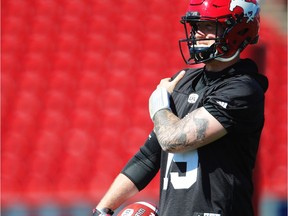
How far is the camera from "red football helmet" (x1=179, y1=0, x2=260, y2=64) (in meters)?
2.77

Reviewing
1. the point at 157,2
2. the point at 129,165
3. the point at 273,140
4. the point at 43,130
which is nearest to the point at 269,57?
the point at 273,140

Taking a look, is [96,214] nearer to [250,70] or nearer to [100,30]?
[250,70]

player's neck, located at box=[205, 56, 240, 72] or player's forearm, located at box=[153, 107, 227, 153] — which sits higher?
player's neck, located at box=[205, 56, 240, 72]

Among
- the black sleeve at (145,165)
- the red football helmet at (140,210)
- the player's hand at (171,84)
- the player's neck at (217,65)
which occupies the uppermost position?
the player's neck at (217,65)

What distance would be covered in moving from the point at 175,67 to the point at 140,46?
0.39 metres

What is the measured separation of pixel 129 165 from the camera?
303cm

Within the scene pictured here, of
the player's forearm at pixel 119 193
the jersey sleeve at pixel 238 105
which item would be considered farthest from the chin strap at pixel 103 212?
the jersey sleeve at pixel 238 105

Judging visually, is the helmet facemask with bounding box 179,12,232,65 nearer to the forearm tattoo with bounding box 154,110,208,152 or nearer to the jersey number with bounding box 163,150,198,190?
the forearm tattoo with bounding box 154,110,208,152

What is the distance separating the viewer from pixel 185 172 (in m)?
2.66

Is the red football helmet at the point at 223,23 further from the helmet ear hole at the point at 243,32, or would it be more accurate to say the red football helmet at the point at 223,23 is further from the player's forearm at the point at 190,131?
the player's forearm at the point at 190,131

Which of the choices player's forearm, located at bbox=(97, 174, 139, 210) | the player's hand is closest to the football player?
the player's hand

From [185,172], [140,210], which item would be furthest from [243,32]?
[140,210]

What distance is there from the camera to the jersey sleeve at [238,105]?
2.63 m

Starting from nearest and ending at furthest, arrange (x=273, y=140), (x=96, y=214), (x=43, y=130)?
(x=96, y=214), (x=273, y=140), (x=43, y=130)
